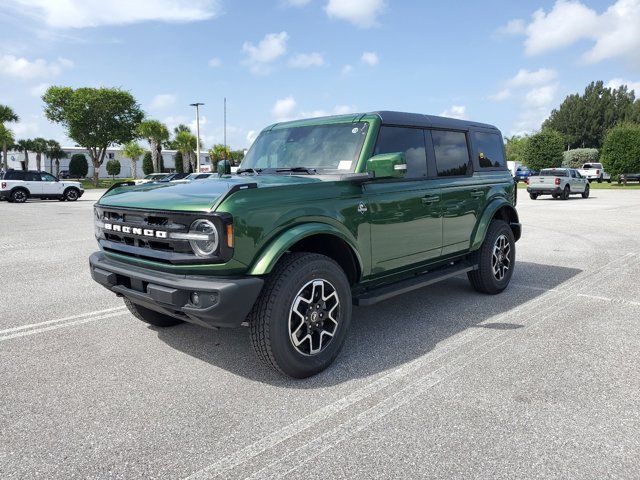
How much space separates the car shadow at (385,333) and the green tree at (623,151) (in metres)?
39.7

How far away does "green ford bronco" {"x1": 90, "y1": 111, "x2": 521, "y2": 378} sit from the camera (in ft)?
10.6

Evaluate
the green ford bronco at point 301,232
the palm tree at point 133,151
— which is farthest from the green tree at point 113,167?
the green ford bronco at point 301,232

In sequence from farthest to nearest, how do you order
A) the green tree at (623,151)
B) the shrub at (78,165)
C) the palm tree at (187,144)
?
the shrub at (78,165) < the palm tree at (187,144) < the green tree at (623,151)

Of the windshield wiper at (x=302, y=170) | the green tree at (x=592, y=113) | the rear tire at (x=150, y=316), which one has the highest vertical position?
the green tree at (x=592, y=113)

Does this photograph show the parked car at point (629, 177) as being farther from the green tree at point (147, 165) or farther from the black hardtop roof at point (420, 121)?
the green tree at point (147, 165)

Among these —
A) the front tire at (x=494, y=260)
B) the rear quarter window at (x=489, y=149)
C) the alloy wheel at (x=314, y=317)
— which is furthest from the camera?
the rear quarter window at (x=489, y=149)

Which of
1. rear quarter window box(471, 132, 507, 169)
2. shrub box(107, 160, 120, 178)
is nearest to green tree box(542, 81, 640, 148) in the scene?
shrub box(107, 160, 120, 178)

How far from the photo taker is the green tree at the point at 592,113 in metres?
81.4

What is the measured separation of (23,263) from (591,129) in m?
90.8

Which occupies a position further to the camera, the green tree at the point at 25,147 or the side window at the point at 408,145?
the green tree at the point at 25,147

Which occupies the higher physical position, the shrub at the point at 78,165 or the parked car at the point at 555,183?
the shrub at the point at 78,165

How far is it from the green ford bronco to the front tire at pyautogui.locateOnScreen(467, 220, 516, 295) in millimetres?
289

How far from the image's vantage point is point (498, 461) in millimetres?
2533

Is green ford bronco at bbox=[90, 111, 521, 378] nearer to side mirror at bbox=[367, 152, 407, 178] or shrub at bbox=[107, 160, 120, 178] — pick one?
side mirror at bbox=[367, 152, 407, 178]
